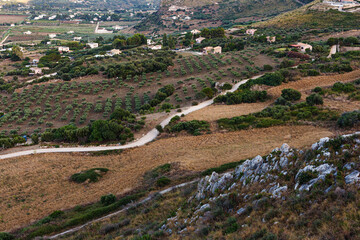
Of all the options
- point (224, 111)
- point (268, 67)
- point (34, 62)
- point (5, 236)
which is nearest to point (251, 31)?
point (268, 67)

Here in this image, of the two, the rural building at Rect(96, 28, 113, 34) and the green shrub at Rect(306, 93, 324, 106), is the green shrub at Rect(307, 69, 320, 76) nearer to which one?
the green shrub at Rect(306, 93, 324, 106)

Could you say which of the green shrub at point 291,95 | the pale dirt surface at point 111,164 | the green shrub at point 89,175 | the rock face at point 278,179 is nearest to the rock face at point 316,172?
the rock face at point 278,179

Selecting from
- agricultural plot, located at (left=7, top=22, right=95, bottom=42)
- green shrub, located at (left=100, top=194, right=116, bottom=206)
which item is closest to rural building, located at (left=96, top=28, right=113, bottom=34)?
agricultural plot, located at (left=7, top=22, right=95, bottom=42)

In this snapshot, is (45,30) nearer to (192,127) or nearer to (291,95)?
(192,127)

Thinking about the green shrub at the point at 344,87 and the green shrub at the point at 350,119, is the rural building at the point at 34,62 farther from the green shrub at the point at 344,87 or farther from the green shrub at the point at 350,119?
the green shrub at the point at 350,119

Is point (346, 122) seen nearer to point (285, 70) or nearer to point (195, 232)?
point (195, 232)

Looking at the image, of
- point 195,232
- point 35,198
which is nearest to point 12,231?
point 35,198
